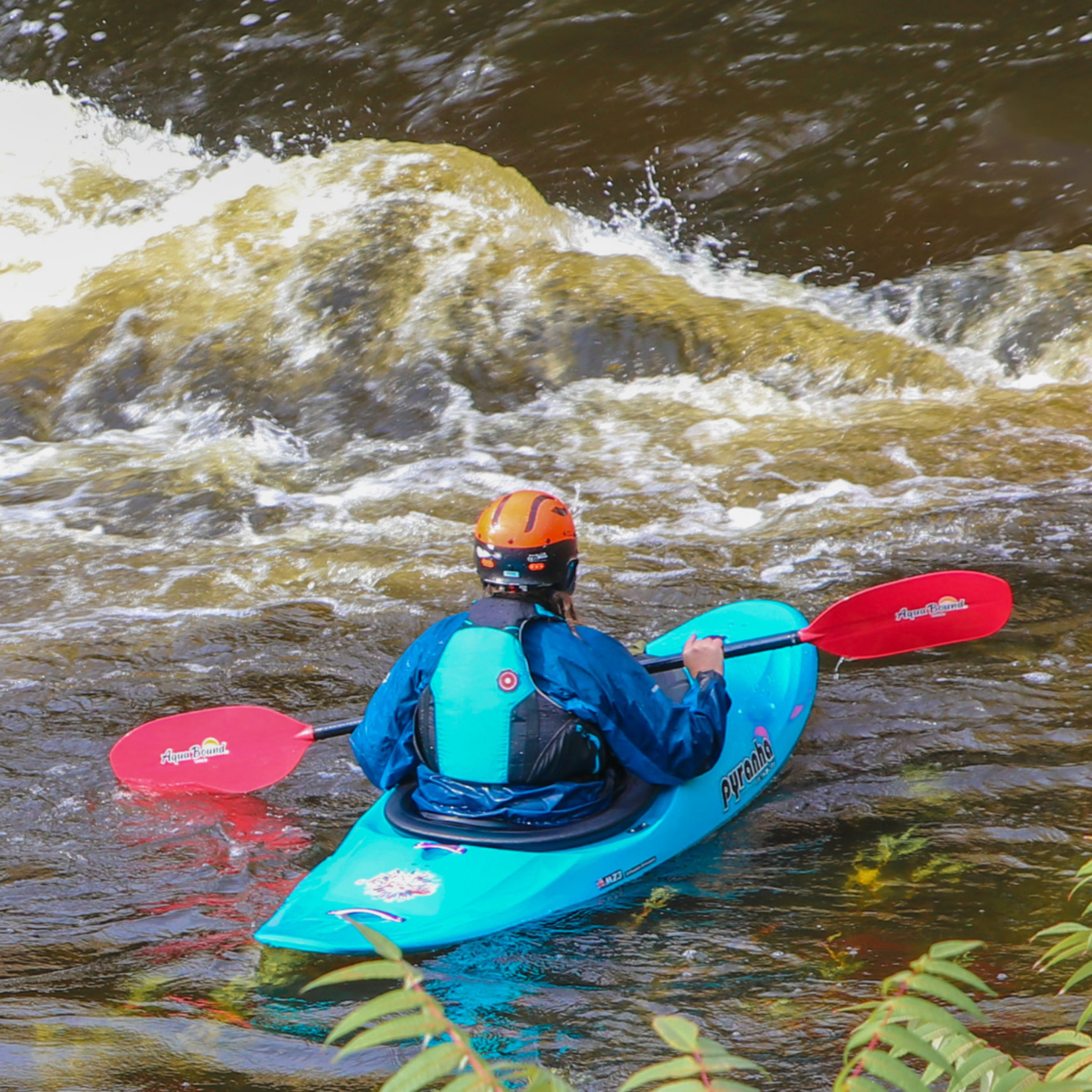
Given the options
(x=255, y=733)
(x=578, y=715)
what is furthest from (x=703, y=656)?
(x=255, y=733)

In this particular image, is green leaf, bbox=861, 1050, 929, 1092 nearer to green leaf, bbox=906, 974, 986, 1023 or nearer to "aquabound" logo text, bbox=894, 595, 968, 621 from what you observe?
green leaf, bbox=906, 974, 986, 1023

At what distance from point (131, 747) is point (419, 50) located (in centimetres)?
808

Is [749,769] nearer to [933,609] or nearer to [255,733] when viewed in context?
[933,609]

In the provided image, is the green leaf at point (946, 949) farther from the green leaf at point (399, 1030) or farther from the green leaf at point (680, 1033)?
the green leaf at point (399, 1030)

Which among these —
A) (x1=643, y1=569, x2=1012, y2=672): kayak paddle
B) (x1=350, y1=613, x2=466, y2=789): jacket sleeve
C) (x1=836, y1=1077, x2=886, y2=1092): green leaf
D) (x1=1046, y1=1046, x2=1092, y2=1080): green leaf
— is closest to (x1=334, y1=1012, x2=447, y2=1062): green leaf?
(x1=836, y1=1077, x2=886, y2=1092): green leaf

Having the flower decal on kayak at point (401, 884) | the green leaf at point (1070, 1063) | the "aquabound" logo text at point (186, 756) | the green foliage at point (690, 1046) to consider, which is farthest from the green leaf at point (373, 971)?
the "aquabound" logo text at point (186, 756)

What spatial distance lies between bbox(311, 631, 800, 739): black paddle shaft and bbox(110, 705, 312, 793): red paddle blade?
4.9 inches

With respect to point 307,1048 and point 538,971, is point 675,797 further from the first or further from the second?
point 307,1048

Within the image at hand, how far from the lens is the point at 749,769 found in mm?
3943

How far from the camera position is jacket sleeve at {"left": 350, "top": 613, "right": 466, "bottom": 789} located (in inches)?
135

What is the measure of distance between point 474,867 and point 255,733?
1.20 meters

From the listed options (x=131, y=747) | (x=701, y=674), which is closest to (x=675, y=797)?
(x=701, y=674)

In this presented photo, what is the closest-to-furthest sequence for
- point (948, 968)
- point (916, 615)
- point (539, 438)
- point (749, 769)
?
point (948, 968), point (749, 769), point (916, 615), point (539, 438)

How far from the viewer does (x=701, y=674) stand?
3.70 m
